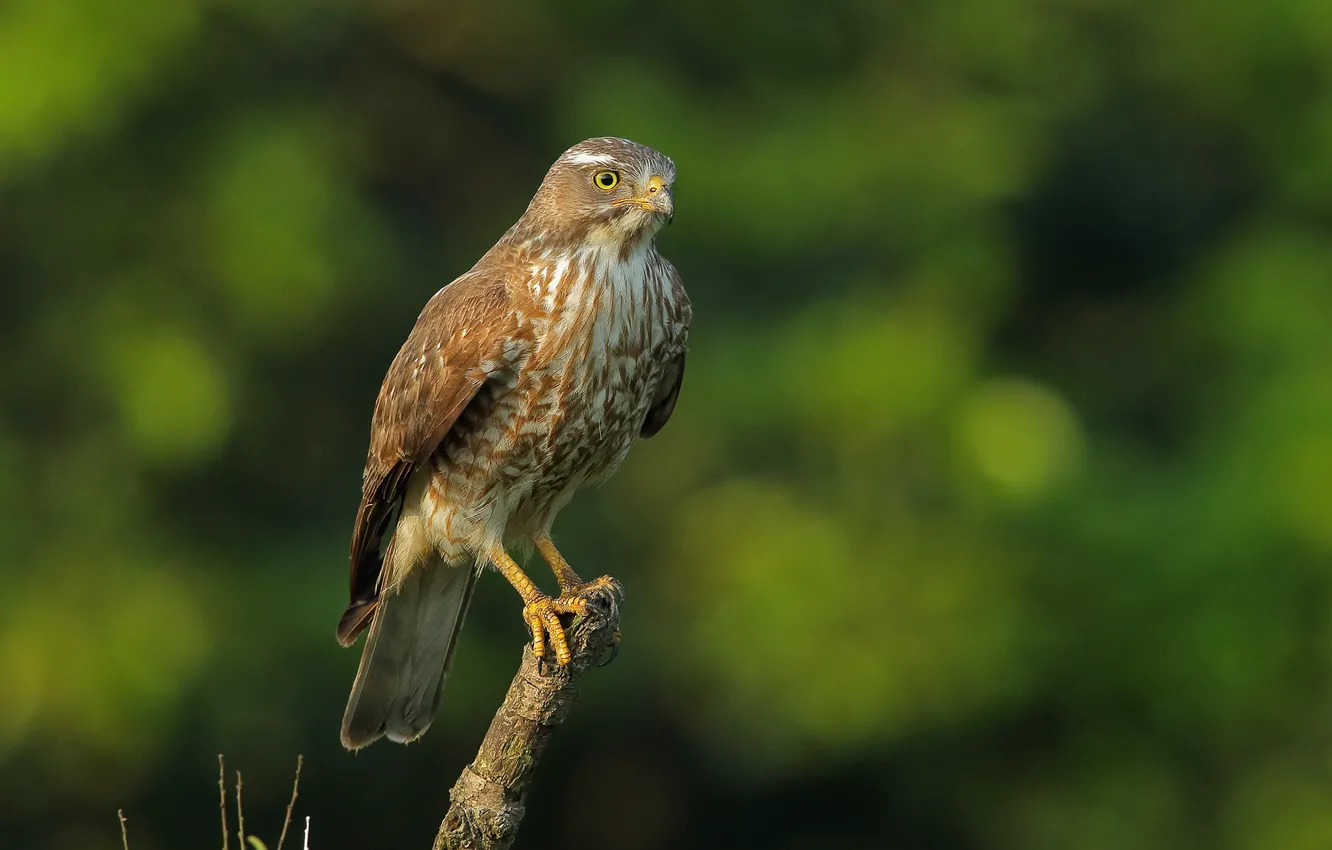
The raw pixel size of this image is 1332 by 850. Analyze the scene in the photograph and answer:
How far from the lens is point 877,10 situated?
988cm

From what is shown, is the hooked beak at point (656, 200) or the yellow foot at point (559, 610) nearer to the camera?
the yellow foot at point (559, 610)

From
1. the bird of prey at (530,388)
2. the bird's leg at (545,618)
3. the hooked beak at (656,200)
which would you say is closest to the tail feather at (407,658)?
the bird of prey at (530,388)

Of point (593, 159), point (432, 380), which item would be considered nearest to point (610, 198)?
point (593, 159)

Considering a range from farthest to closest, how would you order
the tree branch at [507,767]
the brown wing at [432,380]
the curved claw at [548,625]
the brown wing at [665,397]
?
the brown wing at [665,397] → the brown wing at [432,380] → the curved claw at [548,625] → the tree branch at [507,767]

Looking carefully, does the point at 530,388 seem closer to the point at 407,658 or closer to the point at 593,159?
the point at 593,159

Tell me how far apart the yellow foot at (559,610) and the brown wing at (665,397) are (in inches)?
22.6

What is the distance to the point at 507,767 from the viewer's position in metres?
4.03

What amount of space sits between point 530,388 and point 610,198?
495 mm

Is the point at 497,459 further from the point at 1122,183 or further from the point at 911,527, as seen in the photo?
the point at 1122,183

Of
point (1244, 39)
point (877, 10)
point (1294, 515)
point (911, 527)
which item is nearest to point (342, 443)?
point (911, 527)

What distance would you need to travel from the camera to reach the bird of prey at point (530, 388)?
4.49 metres

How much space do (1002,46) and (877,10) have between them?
2.99 feet

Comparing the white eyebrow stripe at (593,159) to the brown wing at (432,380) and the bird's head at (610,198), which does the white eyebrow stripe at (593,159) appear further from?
the brown wing at (432,380)

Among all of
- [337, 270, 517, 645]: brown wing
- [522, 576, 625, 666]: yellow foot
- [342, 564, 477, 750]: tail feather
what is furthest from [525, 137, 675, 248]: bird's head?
[342, 564, 477, 750]: tail feather
